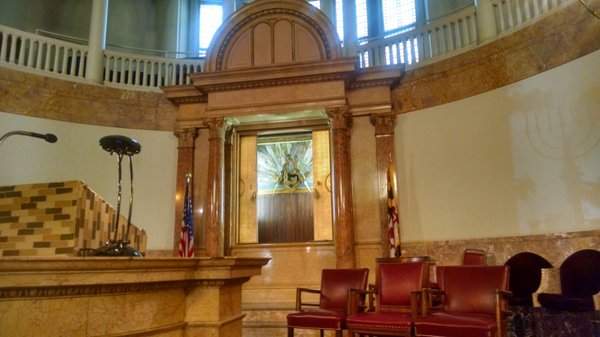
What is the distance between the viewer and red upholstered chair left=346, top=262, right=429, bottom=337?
11.7ft

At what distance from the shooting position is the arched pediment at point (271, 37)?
7184 mm

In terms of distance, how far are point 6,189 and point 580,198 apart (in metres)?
6.00

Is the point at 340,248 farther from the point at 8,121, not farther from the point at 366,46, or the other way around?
the point at 8,121

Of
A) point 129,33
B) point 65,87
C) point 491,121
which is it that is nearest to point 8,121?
point 65,87

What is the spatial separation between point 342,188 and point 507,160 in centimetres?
236

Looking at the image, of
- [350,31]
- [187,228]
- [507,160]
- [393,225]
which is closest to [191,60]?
[350,31]

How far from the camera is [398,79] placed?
7.12 metres

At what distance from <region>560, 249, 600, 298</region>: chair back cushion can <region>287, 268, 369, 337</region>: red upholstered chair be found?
7.47 feet

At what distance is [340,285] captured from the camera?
15.0 feet

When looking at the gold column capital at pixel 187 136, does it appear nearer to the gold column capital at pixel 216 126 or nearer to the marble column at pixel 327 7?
the gold column capital at pixel 216 126

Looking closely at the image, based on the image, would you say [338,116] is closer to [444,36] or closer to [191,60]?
[444,36]

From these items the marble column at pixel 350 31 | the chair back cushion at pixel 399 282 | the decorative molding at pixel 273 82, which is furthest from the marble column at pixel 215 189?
the chair back cushion at pixel 399 282

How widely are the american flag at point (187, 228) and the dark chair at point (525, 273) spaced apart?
4375 millimetres

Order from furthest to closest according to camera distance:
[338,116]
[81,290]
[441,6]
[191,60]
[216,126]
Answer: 1. [441,6]
2. [191,60]
3. [216,126]
4. [338,116]
5. [81,290]
